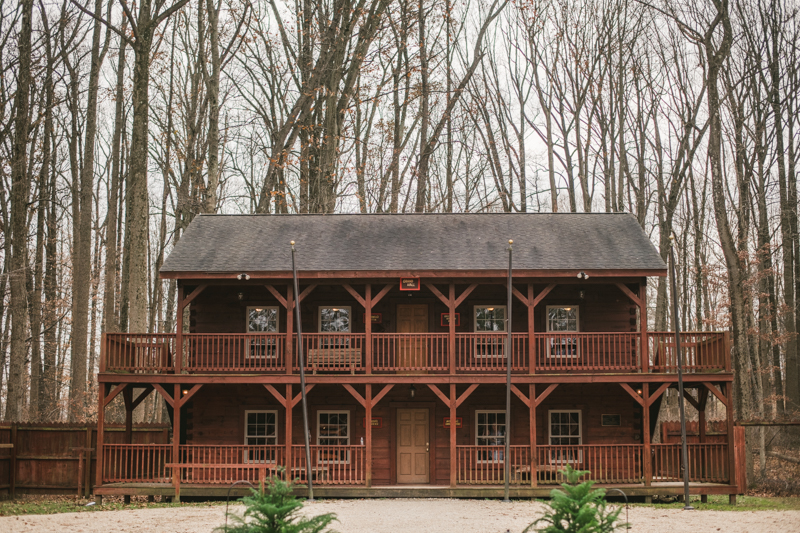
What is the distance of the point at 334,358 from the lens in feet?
61.5

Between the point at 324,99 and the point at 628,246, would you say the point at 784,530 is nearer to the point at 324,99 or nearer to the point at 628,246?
the point at 628,246

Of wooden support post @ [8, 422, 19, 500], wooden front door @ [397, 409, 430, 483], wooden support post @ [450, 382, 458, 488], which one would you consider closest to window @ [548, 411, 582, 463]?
wooden support post @ [450, 382, 458, 488]

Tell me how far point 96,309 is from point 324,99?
626 inches

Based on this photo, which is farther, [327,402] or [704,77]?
[704,77]

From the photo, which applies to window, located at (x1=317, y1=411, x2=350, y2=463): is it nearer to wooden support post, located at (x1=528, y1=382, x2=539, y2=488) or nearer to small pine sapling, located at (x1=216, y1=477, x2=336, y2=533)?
wooden support post, located at (x1=528, y1=382, x2=539, y2=488)

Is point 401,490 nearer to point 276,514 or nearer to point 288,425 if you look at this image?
point 288,425

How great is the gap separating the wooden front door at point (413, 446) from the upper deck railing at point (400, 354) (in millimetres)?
1400

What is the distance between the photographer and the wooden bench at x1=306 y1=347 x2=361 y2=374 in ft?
60.8

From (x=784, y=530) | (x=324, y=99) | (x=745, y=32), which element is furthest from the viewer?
(x=324, y=99)

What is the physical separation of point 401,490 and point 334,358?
11.3 ft

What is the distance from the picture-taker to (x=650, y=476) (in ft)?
59.1

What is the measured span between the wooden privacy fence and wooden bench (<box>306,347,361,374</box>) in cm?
582

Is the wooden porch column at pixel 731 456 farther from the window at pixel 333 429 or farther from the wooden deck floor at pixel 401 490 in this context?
the window at pixel 333 429

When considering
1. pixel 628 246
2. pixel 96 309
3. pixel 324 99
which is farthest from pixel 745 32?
pixel 96 309
